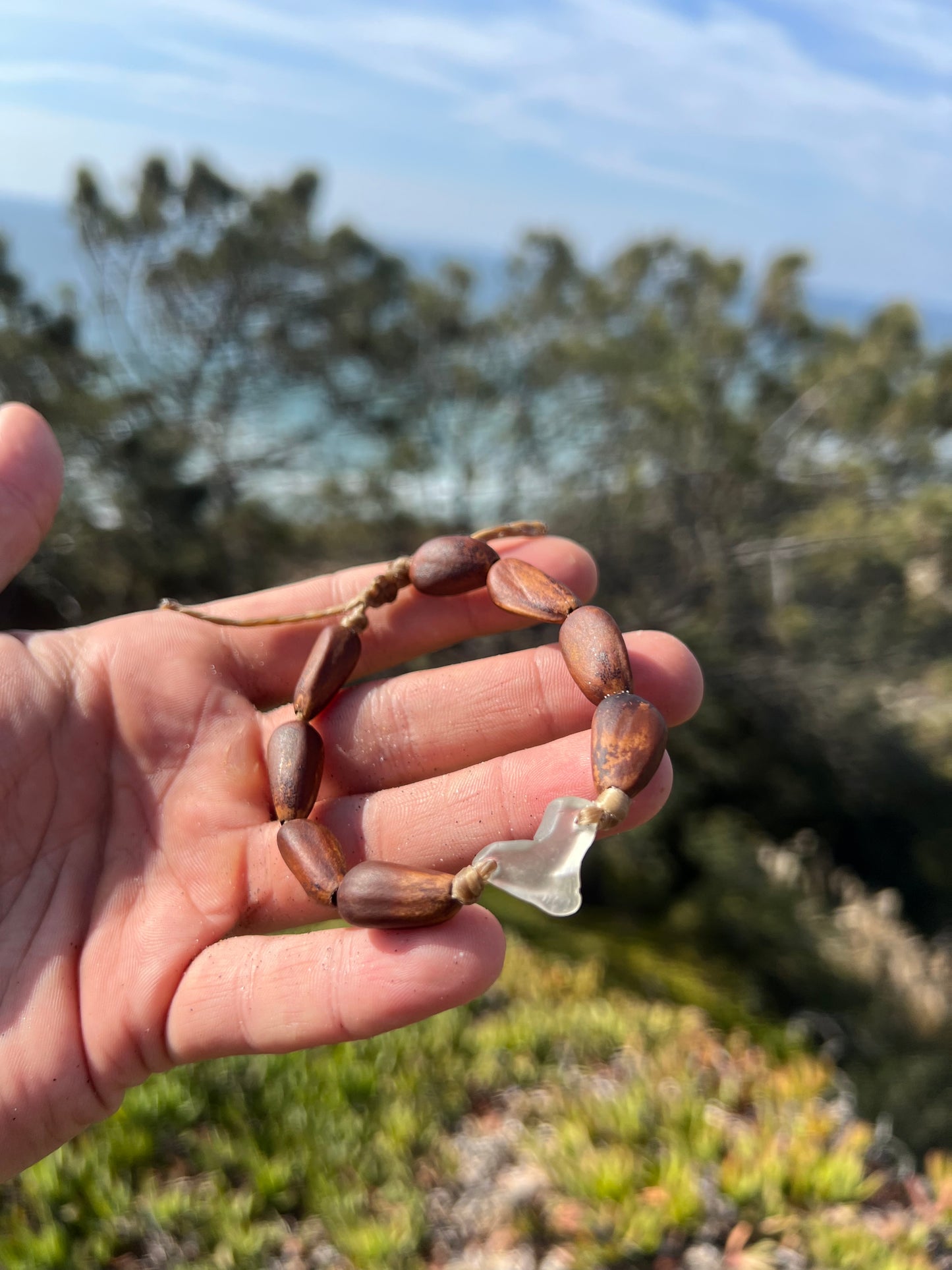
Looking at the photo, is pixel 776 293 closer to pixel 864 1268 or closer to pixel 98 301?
pixel 98 301

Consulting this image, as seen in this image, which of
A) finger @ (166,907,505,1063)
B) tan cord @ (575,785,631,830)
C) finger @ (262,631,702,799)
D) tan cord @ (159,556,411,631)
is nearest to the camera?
finger @ (166,907,505,1063)

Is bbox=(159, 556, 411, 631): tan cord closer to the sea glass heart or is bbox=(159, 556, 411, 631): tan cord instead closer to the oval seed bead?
the oval seed bead

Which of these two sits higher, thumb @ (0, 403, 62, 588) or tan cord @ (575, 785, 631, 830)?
thumb @ (0, 403, 62, 588)

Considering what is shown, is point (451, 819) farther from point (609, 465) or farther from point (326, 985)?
point (609, 465)

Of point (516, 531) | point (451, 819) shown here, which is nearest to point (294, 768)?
point (451, 819)

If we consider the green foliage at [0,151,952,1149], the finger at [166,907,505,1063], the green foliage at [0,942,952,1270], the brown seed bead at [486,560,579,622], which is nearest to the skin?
the finger at [166,907,505,1063]

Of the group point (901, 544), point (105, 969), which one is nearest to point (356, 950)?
point (105, 969)
